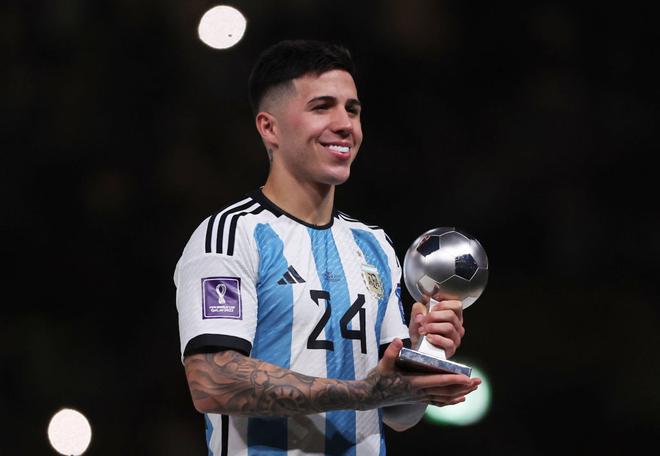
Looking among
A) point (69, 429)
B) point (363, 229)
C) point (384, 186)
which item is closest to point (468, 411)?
point (384, 186)

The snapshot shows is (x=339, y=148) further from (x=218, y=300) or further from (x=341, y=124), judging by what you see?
(x=218, y=300)

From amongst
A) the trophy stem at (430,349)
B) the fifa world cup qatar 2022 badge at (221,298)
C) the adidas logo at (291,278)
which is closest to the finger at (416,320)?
the trophy stem at (430,349)

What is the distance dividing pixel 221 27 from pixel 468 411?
2.17 metres

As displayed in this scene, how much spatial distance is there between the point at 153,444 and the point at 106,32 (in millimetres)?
1984

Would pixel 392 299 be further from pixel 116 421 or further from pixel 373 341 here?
pixel 116 421

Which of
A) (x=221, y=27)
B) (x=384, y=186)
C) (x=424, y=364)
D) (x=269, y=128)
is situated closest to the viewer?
(x=424, y=364)

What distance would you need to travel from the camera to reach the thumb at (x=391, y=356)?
1.73 meters

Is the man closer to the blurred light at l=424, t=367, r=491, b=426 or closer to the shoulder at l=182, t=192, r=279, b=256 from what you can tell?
the shoulder at l=182, t=192, r=279, b=256

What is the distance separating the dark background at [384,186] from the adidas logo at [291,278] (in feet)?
6.60

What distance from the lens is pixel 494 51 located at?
4.32 m

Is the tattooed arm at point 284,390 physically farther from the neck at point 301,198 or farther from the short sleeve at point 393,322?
the neck at point 301,198

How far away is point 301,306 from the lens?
6.57ft

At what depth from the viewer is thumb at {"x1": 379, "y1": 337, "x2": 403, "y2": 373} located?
5.69 ft

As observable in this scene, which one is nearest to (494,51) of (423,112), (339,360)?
(423,112)
